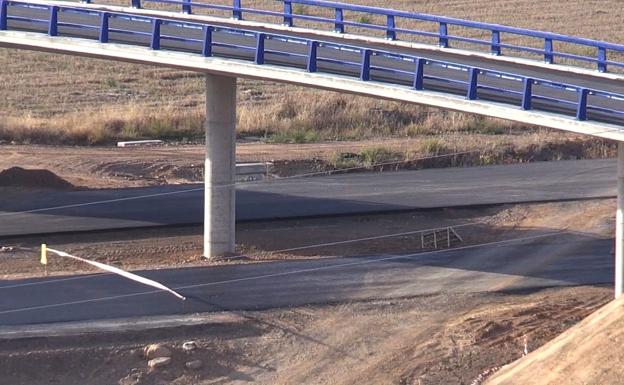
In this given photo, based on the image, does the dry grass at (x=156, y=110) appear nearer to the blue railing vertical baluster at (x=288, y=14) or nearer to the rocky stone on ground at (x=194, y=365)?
the blue railing vertical baluster at (x=288, y=14)

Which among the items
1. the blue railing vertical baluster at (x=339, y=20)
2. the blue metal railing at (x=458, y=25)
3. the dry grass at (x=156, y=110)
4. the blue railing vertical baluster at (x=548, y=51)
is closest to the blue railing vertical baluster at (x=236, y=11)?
the blue metal railing at (x=458, y=25)

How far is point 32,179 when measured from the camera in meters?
31.8

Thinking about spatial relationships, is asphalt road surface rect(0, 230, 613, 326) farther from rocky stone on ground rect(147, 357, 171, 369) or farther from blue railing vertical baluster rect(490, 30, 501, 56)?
blue railing vertical baluster rect(490, 30, 501, 56)

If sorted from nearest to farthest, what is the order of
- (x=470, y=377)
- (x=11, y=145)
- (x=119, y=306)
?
(x=470, y=377) → (x=119, y=306) → (x=11, y=145)

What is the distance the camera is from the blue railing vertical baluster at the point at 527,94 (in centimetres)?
2038

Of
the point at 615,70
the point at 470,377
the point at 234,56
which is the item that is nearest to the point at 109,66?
the point at 615,70

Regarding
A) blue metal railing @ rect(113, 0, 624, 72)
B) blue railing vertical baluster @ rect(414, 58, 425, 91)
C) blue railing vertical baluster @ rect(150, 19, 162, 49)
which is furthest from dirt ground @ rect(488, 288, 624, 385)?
blue railing vertical baluster @ rect(150, 19, 162, 49)

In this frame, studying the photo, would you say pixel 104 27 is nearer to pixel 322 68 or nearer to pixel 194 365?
pixel 322 68

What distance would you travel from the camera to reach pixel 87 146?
37969 millimetres

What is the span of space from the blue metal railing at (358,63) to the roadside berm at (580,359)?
3387 millimetres

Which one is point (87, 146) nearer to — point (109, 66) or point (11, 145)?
point (11, 145)

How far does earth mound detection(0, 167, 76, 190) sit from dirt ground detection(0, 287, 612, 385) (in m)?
11.8

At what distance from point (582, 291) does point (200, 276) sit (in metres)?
6.91

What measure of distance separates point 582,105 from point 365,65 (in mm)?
3882
